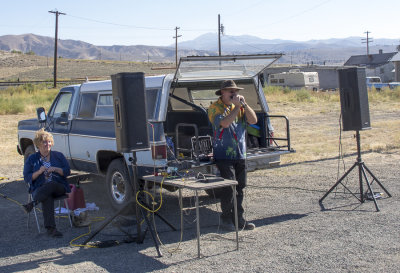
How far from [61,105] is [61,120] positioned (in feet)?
1.15

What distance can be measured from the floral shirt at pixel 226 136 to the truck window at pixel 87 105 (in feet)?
8.51

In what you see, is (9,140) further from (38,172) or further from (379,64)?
(379,64)

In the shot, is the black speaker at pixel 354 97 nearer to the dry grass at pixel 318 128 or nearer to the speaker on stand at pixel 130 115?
the speaker on stand at pixel 130 115

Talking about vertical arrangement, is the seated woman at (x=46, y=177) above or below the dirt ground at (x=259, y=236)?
above

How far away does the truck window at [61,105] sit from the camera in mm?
9195

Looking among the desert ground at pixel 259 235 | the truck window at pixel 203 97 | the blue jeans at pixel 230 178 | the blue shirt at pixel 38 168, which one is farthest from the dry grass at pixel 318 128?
the blue shirt at pixel 38 168

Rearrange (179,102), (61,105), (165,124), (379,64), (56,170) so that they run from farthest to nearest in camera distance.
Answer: (379,64) → (61,105) → (179,102) → (165,124) → (56,170)

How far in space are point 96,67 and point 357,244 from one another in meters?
73.2

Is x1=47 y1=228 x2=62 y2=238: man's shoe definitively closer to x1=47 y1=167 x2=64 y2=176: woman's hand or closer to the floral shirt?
x1=47 y1=167 x2=64 y2=176: woman's hand

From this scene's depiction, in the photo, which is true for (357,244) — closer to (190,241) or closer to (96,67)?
(190,241)

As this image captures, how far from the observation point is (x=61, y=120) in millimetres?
9172

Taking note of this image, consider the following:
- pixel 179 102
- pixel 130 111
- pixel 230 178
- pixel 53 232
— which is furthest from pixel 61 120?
pixel 230 178

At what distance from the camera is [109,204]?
8.47 metres

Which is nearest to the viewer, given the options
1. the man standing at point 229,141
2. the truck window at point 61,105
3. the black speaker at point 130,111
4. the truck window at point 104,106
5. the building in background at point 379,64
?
the black speaker at point 130,111
